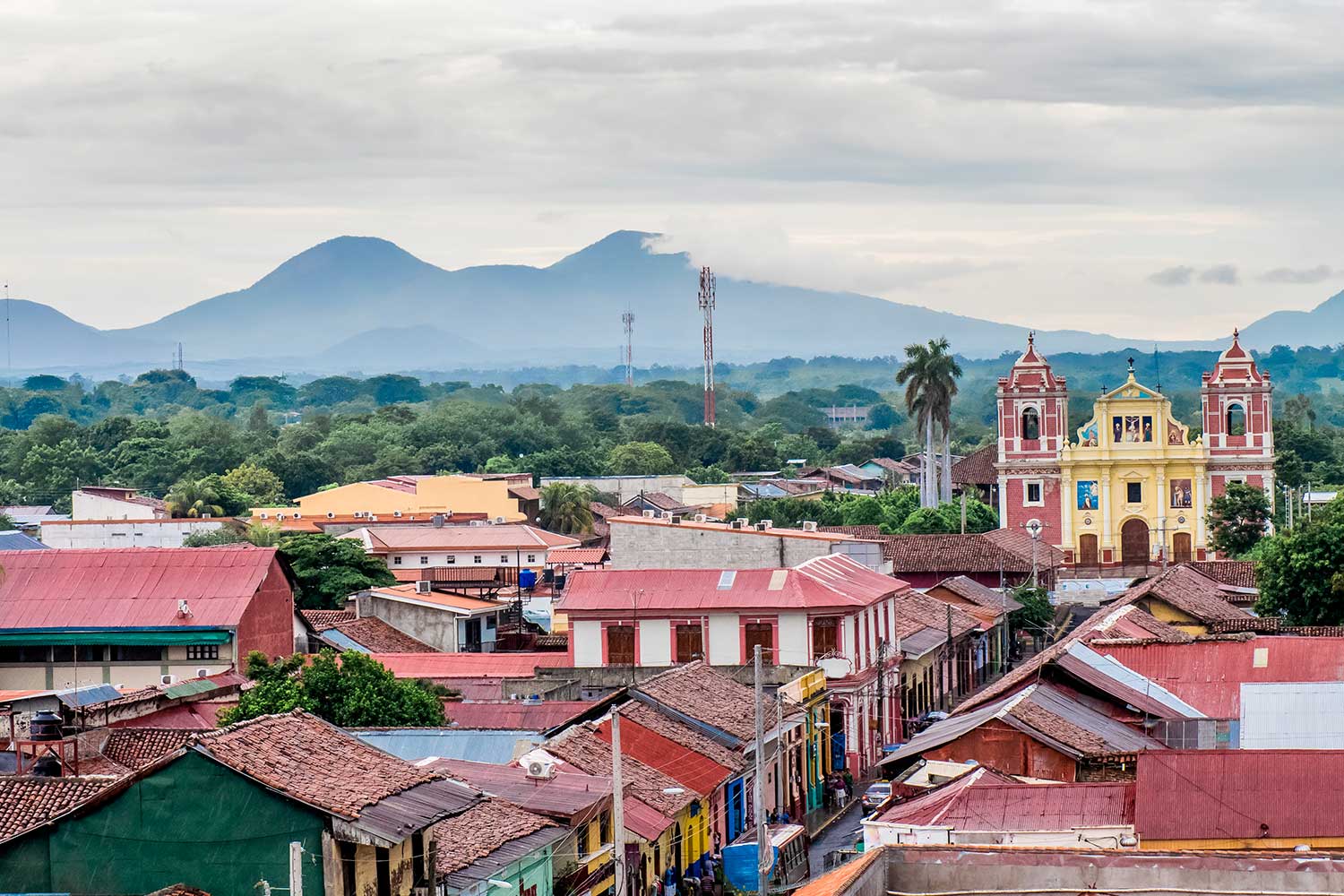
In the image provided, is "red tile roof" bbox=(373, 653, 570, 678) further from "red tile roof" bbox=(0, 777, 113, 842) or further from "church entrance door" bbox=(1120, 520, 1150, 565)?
"church entrance door" bbox=(1120, 520, 1150, 565)

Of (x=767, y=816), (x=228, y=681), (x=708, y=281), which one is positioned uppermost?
(x=708, y=281)

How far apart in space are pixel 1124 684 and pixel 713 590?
14.1 m

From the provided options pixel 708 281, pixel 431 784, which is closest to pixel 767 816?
pixel 431 784

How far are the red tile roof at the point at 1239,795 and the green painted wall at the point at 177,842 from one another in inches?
385

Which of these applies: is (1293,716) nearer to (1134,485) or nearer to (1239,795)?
(1239,795)

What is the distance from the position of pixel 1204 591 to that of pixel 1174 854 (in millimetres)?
41778

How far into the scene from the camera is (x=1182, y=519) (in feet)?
303

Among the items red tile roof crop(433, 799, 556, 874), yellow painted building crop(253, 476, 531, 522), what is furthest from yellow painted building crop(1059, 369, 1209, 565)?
red tile roof crop(433, 799, 556, 874)

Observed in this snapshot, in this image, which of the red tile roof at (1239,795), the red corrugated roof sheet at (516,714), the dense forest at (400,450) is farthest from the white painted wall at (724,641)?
the dense forest at (400,450)

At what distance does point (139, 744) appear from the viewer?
90.9 ft

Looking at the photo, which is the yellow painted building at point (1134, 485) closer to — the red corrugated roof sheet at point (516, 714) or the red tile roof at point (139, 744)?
the red corrugated roof sheet at point (516, 714)

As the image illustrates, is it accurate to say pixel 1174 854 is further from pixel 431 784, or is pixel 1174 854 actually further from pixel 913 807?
pixel 913 807

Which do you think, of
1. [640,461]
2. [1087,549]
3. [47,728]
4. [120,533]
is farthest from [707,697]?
[640,461]

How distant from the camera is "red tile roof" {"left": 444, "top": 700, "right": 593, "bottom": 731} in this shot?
115 feet
